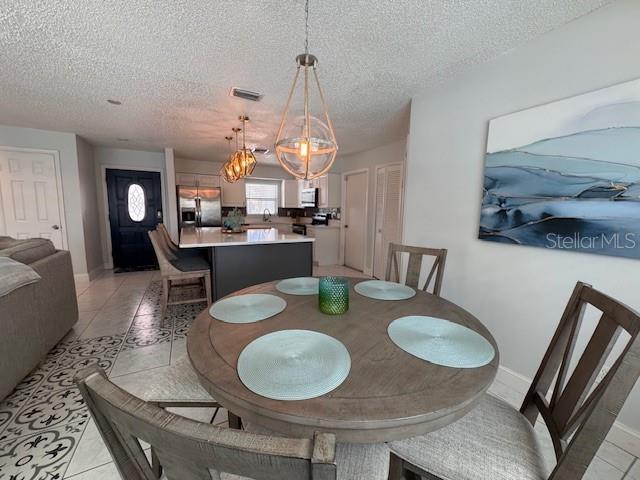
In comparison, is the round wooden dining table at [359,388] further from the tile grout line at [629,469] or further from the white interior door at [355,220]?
the white interior door at [355,220]

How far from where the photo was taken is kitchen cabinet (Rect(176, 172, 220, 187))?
580cm

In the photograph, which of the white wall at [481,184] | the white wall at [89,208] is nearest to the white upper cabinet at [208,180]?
the white wall at [89,208]

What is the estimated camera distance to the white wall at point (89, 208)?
4.32 metres

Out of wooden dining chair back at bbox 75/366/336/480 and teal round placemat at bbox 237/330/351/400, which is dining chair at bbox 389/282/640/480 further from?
wooden dining chair back at bbox 75/366/336/480

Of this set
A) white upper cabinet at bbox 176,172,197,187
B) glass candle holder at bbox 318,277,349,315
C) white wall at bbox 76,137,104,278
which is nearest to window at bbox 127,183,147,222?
white wall at bbox 76,137,104,278

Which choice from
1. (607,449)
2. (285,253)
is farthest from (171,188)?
(607,449)

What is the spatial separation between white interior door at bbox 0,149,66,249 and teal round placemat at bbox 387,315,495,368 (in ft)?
17.5

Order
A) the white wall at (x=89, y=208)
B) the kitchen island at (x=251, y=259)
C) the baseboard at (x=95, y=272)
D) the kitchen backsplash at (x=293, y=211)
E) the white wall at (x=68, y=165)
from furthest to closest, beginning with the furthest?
the kitchen backsplash at (x=293, y=211), the baseboard at (x=95, y=272), the white wall at (x=89, y=208), the white wall at (x=68, y=165), the kitchen island at (x=251, y=259)

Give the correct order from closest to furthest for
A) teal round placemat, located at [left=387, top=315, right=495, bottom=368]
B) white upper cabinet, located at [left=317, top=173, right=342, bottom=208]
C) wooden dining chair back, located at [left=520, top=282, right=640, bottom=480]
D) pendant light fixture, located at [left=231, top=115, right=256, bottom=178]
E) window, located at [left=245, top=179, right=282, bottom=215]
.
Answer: wooden dining chair back, located at [left=520, top=282, right=640, bottom=480] → teal round placemat, located at [left=387, top=315, right=495, bottom=368] → pendant light fixture, located at [left=231, top=115, right=256, bottom=178] → white upper cabinet, located at [left=317, top=173, right=342, bottom=208] → window, located at [left=245, top=179, right=282, bottom=215]

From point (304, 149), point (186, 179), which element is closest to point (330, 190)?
point (186, 179)

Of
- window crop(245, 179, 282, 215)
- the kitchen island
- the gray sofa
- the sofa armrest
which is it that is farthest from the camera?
window crop(245, 179, 282, 215)

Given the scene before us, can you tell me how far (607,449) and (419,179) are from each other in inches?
83.0

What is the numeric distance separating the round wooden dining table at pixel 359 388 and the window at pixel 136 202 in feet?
17.9

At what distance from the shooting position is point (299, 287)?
1.55 meters
